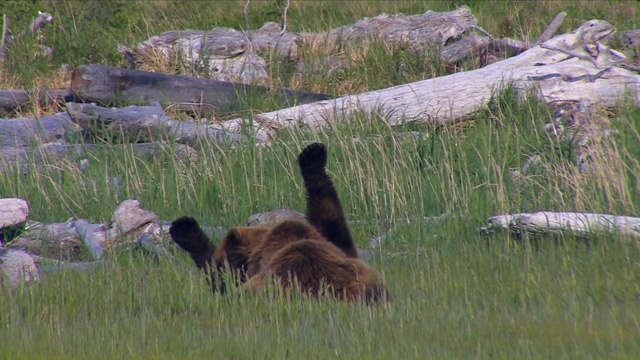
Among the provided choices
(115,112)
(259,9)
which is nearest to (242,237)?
(115,112)

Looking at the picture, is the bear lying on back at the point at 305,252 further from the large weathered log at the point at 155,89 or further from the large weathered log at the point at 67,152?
the large weathered log at the point at 155,89

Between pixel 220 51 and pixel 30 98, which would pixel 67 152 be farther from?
pixel 220 51

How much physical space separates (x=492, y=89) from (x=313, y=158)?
5035mm

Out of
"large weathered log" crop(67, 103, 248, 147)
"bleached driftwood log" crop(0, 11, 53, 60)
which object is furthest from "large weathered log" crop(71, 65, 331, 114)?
"bleached driftwood log" crop(0, 11, 53, 60)

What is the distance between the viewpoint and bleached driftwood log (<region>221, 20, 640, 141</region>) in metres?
10.1

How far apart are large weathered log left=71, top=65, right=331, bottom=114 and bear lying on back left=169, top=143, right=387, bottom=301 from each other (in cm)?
567

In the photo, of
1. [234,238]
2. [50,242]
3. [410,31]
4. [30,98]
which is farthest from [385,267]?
[410,31]

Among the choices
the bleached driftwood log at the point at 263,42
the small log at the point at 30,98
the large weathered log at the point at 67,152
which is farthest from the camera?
the bleached driftwood log at the point at 263,42

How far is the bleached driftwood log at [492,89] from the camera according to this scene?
10102mm

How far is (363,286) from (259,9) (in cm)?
1359

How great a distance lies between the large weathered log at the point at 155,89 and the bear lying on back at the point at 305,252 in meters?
5.67

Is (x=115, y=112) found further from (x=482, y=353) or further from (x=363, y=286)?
(x=482, y=353)

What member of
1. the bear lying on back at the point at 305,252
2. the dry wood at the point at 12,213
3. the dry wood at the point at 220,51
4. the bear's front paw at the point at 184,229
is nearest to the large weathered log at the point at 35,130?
the dry wood at the point at 220,51

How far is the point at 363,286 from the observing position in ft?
16.2
